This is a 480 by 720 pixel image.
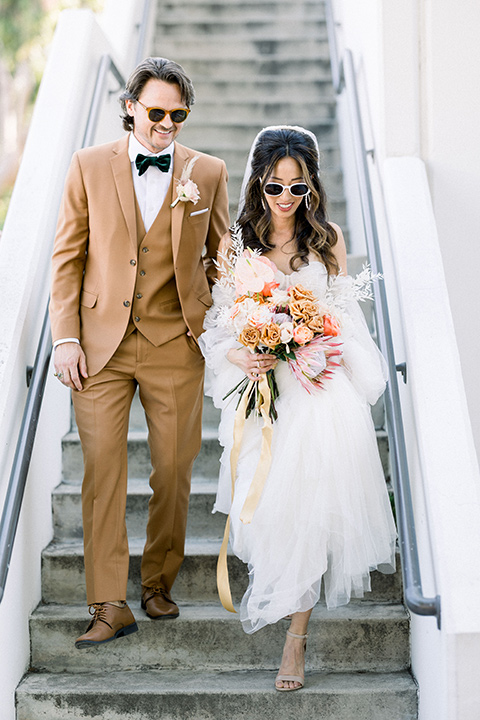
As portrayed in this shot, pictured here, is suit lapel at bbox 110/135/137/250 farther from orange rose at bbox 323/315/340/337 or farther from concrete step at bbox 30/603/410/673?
concrete step at bbox 30/603/410/673

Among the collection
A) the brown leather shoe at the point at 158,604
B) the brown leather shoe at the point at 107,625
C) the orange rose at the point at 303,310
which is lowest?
the brown leather shoe at the point at 107,625

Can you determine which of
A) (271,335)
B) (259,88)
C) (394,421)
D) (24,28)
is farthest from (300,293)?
(24,28)

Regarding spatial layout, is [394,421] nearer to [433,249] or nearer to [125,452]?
[433,249]

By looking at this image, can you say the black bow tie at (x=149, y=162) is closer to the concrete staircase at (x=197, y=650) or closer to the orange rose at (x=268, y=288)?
the orange rose at (x=268, y=288)

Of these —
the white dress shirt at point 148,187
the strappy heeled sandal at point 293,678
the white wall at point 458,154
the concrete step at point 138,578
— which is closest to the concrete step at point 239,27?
the white wall at point 458,154

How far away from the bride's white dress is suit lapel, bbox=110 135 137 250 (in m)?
0.56

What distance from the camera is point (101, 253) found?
9.50ft

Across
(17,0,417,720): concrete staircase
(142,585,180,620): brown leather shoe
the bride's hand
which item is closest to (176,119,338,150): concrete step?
(17,0,417,720): concrete staircase

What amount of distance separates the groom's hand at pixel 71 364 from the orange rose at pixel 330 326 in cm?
90

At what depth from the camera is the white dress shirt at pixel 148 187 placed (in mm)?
2953

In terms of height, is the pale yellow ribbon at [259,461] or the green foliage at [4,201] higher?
the green foliage at [4,201]

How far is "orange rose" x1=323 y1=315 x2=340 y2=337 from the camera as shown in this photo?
2.59m

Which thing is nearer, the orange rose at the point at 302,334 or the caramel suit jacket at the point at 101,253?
the orange rose at the point at 302,334

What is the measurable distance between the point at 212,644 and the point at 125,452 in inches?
31.1
